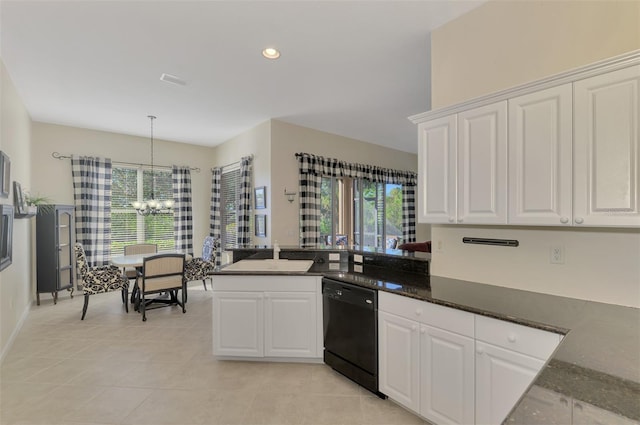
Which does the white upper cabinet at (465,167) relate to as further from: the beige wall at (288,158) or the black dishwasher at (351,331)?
the beige wall at (288,158)

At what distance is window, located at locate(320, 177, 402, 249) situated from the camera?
591 cm

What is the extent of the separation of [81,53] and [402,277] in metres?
3.67

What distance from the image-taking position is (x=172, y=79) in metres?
3.38

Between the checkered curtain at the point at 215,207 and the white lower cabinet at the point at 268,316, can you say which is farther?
the checkered curtain at the point at 215,207

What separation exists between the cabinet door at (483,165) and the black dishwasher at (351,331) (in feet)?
3.10

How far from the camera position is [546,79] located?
1.69m

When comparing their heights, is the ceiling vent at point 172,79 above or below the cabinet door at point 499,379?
above

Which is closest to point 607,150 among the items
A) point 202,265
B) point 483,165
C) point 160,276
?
point 483,165

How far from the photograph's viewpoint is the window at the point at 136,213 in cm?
577

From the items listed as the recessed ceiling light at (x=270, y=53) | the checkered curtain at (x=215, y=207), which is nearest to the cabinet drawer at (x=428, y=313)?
the recessed ceiling light at (x=270, y=53)

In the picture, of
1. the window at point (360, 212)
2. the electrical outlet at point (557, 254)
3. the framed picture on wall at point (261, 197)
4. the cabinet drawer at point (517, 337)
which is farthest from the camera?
the window at point (360, 212)

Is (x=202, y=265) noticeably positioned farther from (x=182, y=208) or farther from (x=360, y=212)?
(x=360, y=212)

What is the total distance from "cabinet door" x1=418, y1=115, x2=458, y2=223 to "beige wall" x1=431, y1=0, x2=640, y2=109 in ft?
1.27

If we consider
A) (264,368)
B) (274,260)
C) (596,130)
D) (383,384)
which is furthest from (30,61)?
(596,130)
